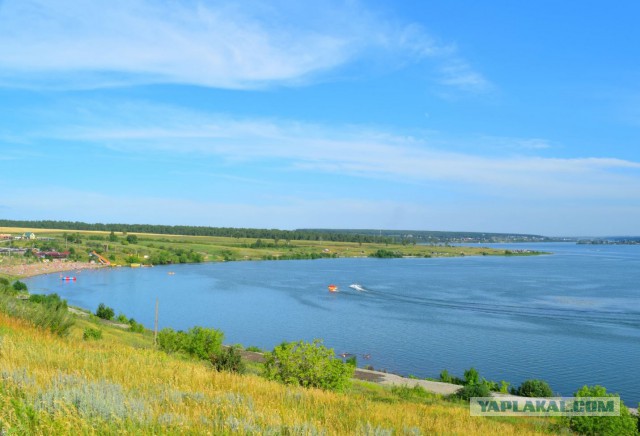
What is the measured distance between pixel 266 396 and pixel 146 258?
435 feet

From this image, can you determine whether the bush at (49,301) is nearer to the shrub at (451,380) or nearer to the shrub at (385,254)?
the shrub at (451,380)

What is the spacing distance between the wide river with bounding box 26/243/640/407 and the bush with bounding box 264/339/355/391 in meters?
18.6

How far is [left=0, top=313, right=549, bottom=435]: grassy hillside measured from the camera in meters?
4.15

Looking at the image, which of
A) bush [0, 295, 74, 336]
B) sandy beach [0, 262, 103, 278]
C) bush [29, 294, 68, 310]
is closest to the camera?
bush [0, 295, 74, 336]

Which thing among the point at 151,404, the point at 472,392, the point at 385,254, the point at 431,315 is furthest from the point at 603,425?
the point at 385,254

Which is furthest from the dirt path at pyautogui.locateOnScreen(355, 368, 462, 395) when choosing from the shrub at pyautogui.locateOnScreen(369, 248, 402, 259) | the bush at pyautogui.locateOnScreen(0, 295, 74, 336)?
the shrub at pyautogui.locateOnScreen(369, 248, 402, 259)

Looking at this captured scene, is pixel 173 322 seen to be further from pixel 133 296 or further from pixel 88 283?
pixel 88 283

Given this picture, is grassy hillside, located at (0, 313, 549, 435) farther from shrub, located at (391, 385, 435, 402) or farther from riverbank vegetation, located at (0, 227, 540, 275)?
riverbank vegetation, located at (0, 227, 540, 275)

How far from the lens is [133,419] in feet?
14.2

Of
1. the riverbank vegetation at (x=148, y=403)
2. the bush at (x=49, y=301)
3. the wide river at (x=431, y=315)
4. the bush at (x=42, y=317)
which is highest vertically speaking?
the riverbank vegetation at (x=148, y=403)

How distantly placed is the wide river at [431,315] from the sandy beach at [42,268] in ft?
18.1

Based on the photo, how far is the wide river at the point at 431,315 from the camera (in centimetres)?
3712

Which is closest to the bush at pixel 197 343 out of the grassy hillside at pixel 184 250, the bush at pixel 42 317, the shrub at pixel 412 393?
the shrub at pixel 412 393

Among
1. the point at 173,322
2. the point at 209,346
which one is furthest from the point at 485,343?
the point at 173,322
